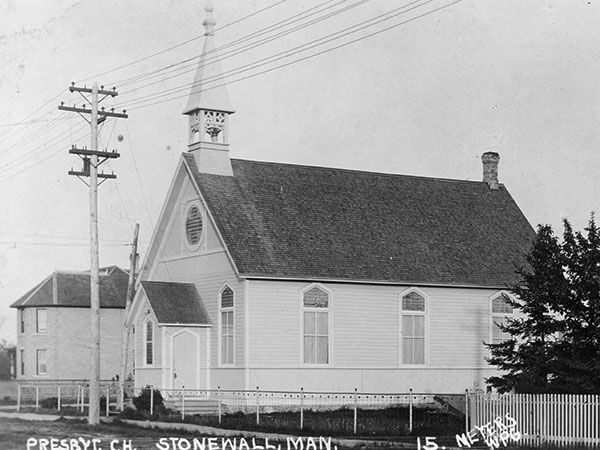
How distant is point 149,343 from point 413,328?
405 inches

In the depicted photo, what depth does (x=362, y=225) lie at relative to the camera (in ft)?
152

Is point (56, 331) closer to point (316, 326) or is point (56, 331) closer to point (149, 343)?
point (149, 343)

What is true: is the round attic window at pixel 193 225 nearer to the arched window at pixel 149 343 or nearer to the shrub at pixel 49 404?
the arched window at pixel 149 343

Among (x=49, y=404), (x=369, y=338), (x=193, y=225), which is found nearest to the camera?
(x=369, y=338)

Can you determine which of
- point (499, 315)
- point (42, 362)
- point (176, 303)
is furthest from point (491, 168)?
point (42, 362)

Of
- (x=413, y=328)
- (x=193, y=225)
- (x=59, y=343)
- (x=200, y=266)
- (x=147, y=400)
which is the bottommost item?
(x=59, y=343)

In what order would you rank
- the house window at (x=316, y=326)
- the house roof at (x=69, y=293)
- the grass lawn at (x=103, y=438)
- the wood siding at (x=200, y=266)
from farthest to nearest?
the house roof at (x=69, y=293) → the house window at (x=316, y=326) → the wood siding at (x=200, y=266) → the grass lawn at (x=103, y=438)

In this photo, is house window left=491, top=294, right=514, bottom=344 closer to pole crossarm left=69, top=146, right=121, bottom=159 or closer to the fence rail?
the fence rail

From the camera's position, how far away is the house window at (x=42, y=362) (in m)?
76.1

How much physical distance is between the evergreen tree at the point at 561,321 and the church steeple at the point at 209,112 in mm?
15095

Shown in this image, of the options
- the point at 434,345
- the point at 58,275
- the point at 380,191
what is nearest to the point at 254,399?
the point at 434,345

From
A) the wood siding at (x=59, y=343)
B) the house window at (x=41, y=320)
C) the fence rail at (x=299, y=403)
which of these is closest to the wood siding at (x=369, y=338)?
the fence rail at (x=299, y=403)

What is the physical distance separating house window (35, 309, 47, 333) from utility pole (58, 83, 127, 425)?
41441 millimetres

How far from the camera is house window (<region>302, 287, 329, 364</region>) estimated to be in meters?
42.4
